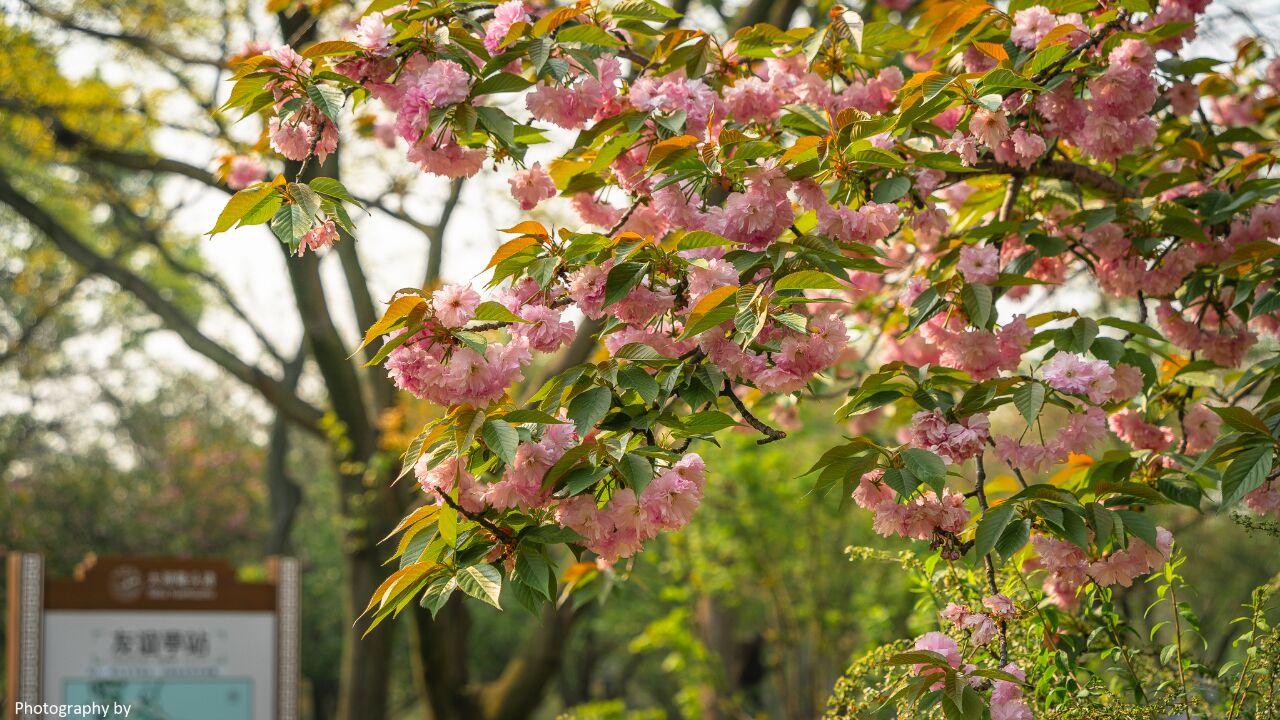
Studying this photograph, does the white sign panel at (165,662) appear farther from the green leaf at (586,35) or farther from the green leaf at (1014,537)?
the green leaf at (1014,537)

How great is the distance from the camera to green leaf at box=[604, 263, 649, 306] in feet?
Result: 5.20

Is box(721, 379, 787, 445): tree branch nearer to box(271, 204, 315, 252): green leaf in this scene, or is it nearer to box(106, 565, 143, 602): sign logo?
box(271, 204, 315, 252): green leaf

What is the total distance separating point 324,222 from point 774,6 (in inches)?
118

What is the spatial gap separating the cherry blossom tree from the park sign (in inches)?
127

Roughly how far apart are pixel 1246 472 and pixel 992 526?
0.35 m

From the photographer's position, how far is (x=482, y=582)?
1.45 m

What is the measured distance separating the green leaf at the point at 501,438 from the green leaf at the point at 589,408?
89 mm

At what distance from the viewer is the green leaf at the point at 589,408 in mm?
1538

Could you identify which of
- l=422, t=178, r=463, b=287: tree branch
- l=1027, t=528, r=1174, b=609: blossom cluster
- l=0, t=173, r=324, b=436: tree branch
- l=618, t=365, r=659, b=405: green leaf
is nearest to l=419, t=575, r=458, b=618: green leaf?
l=618, t=365, r=659, b=405: green leaf

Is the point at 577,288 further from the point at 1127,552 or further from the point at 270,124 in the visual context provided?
the point at 1127,552

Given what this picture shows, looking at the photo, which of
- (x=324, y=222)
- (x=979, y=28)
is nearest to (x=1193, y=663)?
(x=979, y=28)

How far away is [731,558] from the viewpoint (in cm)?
691

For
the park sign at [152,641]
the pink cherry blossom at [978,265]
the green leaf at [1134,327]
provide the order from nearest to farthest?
the green leaf at [1134,327] → the pink cherry blossom at [978,265] → the park sign at [152,641]

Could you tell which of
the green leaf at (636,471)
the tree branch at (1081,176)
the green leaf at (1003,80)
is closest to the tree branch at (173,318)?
the tree branch at (1081,176)
